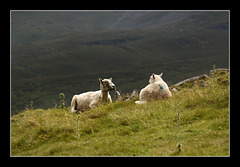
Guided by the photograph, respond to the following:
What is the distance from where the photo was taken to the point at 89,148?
37.4 ft

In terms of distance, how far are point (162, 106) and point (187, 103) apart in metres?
1.14

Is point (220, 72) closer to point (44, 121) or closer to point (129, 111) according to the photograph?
point (129, 111)

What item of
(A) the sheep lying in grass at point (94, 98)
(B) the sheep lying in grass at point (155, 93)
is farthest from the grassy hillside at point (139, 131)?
(A) the sheep lying in grass at point (94, 98)

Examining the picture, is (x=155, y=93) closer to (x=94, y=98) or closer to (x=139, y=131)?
(x=94, y=98)

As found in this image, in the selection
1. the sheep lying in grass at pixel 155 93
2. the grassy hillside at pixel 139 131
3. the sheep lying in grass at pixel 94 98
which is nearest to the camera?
the grassy hillside at pixel 139 131

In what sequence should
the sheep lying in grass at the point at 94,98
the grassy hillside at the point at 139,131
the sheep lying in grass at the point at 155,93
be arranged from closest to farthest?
the grassy hillside at the point at 139,131
the sheep lying in grass at the point at 155,93
the sheep lying in grass at the point at 94,98

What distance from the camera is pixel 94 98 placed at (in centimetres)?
2052

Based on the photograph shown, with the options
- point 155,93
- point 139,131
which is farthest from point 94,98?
point 139,131

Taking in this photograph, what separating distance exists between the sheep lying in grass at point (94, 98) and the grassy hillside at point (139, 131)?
8.07ft

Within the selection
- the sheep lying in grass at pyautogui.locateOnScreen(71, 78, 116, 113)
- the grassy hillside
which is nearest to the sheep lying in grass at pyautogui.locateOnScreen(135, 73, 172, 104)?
the grassy hillside

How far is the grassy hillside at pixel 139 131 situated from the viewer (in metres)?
10.6

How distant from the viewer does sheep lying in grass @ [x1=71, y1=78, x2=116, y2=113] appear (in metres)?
19.4

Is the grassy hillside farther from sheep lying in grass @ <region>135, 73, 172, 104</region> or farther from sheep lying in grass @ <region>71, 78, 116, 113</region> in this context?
sheep lying in grass @ <region>71, 78, 116, 113</region>

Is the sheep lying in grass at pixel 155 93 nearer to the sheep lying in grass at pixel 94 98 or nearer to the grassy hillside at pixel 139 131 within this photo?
the grassy hillside at pixel 139 131
